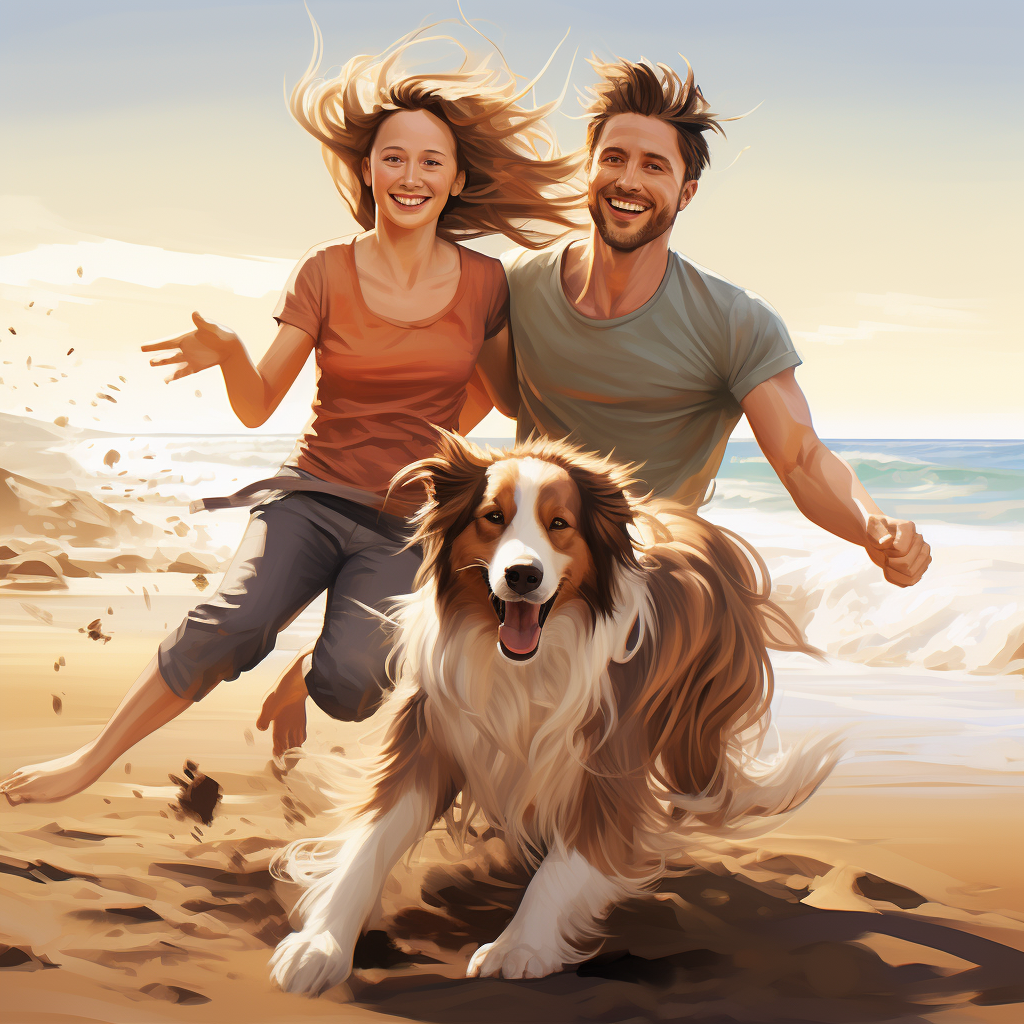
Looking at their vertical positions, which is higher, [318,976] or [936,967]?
[936,967]

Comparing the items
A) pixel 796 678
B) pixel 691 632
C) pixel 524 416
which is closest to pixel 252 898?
pixel 691 632

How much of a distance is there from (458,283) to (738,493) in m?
11.8

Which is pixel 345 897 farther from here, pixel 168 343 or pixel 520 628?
pixel 168 343

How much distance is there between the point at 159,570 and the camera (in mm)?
8820

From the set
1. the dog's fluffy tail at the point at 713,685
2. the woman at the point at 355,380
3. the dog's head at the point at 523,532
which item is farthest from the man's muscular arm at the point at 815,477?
the woman at the point at 355,380

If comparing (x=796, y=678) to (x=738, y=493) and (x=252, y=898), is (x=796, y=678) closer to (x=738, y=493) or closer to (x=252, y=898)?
(x=252, y=898)

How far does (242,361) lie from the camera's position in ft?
9.14

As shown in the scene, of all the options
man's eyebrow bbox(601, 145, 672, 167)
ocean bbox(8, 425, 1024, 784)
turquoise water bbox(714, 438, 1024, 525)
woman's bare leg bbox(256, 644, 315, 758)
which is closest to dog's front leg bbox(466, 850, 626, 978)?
ocean bbox(8, 425, 1024, 784)

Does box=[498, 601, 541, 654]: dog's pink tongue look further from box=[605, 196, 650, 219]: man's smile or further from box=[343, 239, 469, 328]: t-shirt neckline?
box=[605, 196, 650, 219]: man's smile

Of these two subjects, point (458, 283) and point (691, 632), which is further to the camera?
point (458, 283)

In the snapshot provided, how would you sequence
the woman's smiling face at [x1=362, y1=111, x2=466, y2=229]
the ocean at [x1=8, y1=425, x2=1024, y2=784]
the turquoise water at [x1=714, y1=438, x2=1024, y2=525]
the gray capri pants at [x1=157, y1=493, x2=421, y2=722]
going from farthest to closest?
the turquoise water at [x1=714, y1=438, x2=1024, y2=525], the ocean at [x1=8, y1=425, x2=1024, y2=784], the woman's smiling face at [x1=362, y1=111, x2=466, y2=229], the gray capri pants at [x1=157, y1=493, x2=421, y2=722]

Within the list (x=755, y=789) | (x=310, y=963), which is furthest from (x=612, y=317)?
(x=310, y=963)

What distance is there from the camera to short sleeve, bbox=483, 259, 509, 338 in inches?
121

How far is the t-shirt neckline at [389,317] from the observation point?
291 centimetres
